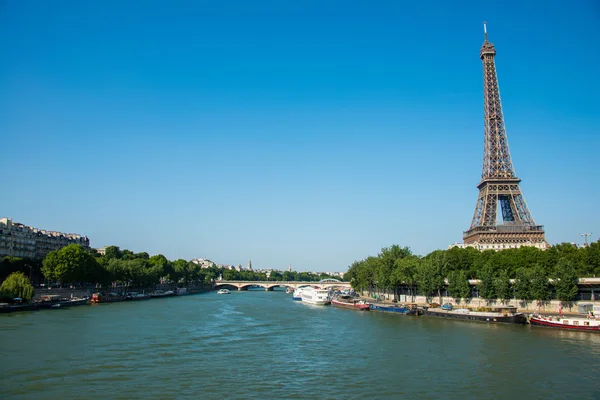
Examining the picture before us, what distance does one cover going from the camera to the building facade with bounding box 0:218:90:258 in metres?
83.4

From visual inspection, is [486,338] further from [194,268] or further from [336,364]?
[194,268]

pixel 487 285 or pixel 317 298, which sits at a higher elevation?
pixel 487 285

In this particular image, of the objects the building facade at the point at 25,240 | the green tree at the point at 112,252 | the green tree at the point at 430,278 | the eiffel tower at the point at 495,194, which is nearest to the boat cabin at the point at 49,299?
the building facade at the point at 25,240

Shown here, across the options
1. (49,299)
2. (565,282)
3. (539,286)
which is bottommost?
(49,299)

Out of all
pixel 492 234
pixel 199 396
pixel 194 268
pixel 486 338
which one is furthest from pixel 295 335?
pixel 194 268

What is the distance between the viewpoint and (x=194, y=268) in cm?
13675

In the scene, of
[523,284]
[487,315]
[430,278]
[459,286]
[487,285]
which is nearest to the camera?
[487,315]

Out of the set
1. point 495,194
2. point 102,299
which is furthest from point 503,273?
point 102,299

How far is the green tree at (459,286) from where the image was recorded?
53281mm

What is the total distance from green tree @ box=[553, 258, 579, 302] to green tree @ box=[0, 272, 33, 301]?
5258 cm

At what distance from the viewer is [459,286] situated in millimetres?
53656

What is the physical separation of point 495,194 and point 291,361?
58040mm

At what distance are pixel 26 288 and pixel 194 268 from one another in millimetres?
86304

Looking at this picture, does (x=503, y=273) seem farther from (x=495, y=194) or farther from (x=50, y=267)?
(x=50, y=267)
